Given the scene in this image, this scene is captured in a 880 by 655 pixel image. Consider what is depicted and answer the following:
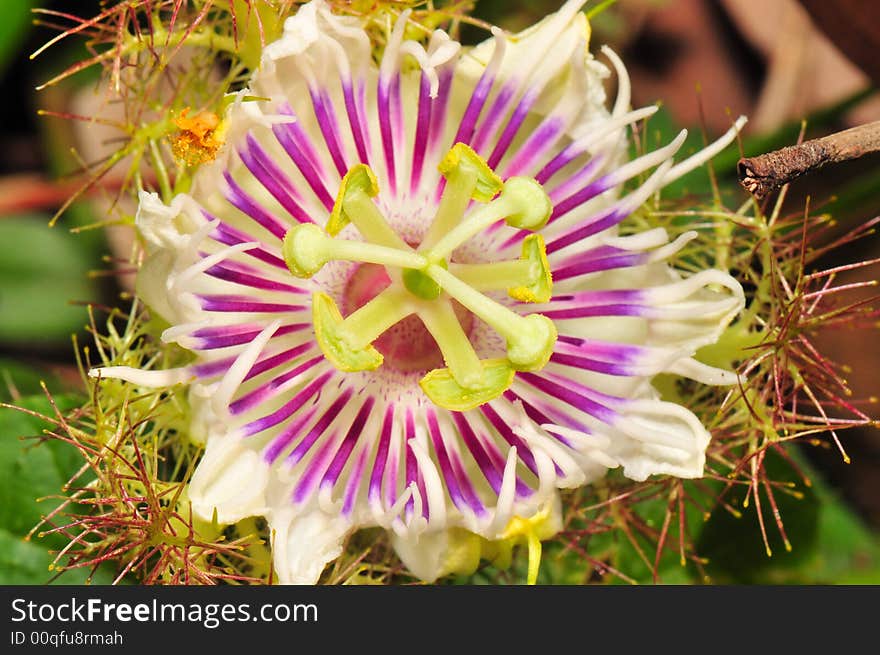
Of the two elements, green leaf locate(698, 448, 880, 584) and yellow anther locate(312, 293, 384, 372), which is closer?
yellow anther locate(312, 293, 384, 372)

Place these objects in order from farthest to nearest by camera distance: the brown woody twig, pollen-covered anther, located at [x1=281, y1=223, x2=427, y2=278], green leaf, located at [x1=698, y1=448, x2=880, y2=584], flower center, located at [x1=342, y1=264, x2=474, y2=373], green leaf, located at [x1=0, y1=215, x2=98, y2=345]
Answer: green leaf, located at [x1=0, y1=215, x2=98, y2=345], green leaf, located at [x1=698, y1=448, x2=880, y2=584], flower center, located at [x1=342, y1=264, x2=474, y2=373], pollen-covered anther, located at [x1=281, y1=223, x2=427, y2=278], the brown woody twig

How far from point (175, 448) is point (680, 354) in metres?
0.62

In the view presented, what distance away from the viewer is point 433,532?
133cm

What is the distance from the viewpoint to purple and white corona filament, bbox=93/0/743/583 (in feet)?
4.25

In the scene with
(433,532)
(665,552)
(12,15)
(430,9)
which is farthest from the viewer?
(12,15)

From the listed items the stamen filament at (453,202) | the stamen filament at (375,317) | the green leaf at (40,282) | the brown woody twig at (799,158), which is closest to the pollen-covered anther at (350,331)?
the stamen filament at (375,317)

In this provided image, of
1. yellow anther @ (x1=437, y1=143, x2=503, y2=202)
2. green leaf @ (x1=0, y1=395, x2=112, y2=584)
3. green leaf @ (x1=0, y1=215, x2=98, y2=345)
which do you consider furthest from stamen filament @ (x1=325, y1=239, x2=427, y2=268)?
green leaf @ (x1=0, y1=215, x2=98, y2=345)

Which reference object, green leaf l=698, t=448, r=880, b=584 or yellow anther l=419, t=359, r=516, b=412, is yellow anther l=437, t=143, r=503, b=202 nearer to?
yellow anther l=419, t=359, r=516, b=412

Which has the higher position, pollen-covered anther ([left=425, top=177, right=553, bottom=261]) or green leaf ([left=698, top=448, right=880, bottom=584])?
pollen-covered anther ([left=425, top=177, right=553, bottom=261])

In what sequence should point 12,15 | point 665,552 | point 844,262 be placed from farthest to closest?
point 844,262, point 12,15, point 665,552

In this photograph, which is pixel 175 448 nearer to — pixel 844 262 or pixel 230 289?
pixel 230 289

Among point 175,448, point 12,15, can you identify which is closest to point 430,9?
point 175,448

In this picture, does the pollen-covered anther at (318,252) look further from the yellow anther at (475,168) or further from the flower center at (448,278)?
the yellow anther at (475,168)

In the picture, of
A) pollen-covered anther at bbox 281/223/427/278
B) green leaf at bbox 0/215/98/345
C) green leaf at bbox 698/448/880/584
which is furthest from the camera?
green leaf at bbox 0/215/98/345
